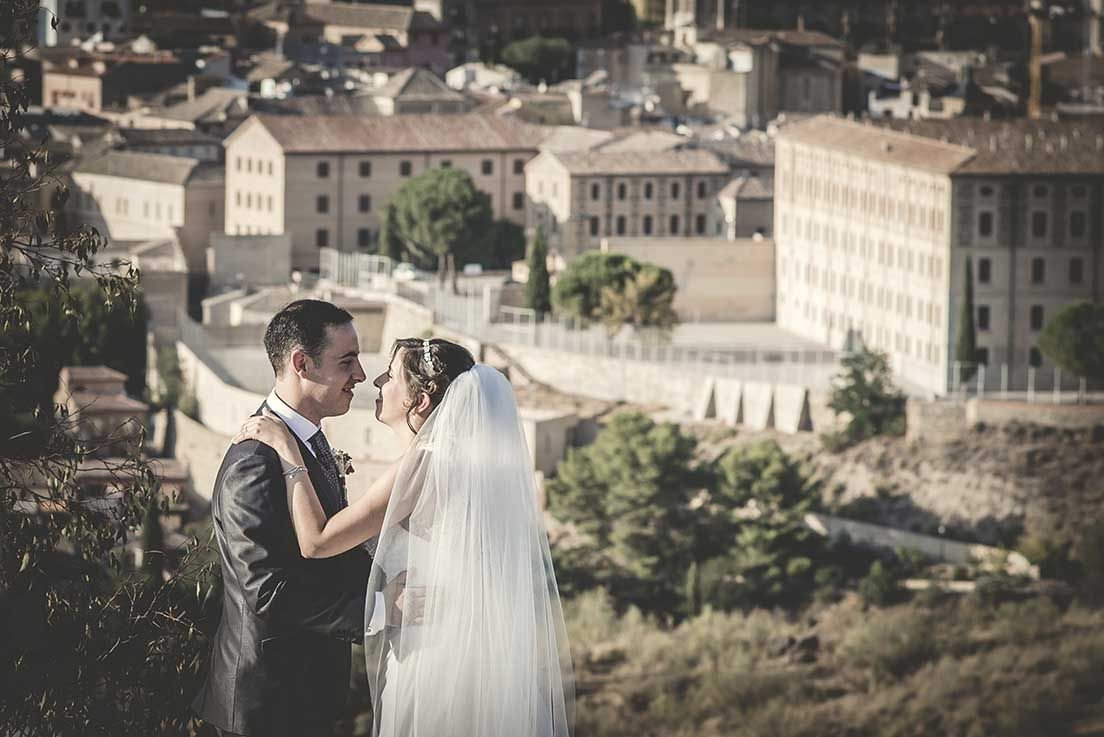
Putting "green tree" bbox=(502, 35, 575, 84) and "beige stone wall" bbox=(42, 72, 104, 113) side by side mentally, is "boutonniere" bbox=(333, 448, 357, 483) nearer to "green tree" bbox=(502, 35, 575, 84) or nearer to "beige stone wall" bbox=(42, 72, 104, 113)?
"beige stone wall" bbox=(42, 72, 104, 113)

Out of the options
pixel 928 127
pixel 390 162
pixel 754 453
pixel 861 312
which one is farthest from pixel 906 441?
pixel 390 162

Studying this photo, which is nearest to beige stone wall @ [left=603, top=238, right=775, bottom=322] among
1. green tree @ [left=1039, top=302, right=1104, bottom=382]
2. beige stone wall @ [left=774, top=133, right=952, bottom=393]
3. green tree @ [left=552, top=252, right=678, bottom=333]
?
beige stone wall @ [left=774, top=133, right=952, bottom=393]

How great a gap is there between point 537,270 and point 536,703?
3057 cm

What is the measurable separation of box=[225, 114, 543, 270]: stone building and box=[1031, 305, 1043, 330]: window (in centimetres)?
1116

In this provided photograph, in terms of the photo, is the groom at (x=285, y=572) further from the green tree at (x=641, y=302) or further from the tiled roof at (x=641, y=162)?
the tiled roof at (x=641, y=162)

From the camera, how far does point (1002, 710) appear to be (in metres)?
24.6

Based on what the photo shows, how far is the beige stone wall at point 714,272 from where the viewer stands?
125 feet

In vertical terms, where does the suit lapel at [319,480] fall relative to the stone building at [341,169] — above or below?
below

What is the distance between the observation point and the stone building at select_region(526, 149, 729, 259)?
41906 mm

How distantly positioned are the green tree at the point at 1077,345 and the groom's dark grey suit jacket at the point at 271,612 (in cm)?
2718

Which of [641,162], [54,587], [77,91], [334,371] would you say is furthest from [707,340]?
[334,371]

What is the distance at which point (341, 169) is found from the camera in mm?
43906

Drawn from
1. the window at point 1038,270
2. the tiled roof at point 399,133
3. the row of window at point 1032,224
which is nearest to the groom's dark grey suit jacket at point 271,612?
the window at point 1038,270

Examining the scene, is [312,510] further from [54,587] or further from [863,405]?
[863,405]
